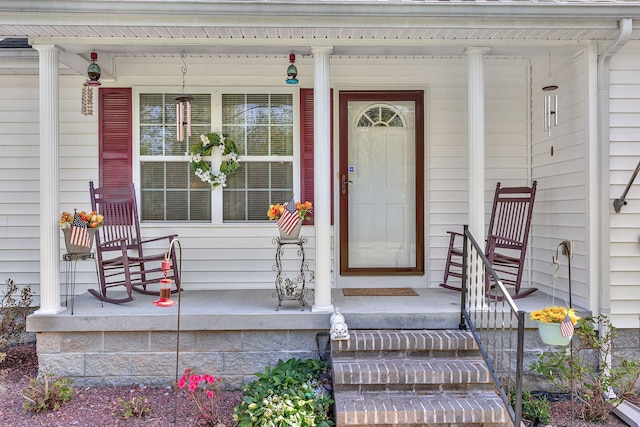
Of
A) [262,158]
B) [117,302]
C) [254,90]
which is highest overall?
[254,90]

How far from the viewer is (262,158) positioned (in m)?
4.77

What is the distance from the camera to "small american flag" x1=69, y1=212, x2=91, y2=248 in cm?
372

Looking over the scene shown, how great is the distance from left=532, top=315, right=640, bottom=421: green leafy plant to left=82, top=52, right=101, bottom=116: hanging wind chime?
4.22 m

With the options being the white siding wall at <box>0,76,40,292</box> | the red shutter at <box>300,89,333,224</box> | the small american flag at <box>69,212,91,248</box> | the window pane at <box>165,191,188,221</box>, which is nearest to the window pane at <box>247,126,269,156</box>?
the red shutter at <box>300,89,333,224</box>

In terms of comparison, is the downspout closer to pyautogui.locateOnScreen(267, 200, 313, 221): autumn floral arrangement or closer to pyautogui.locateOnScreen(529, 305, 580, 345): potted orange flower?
pyautogui.locateOnScreen(529, 305, 580, 345): potted orange flower

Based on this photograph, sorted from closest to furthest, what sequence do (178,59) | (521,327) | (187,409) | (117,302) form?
(521,327), (187,409), (117,302), (178,59)

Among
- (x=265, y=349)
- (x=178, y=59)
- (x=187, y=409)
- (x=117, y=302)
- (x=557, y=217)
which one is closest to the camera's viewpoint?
(x=187, y=409)

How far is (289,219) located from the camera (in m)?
3.82

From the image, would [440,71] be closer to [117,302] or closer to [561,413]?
[561,413]

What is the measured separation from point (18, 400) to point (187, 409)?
1.33m

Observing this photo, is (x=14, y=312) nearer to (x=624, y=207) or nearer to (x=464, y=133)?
(x=464, y=133)

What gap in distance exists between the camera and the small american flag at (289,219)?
3.82m

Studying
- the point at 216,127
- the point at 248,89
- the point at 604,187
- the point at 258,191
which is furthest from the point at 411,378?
the point at 248,89

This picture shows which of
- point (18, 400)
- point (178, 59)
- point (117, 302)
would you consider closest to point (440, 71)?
point (178, 59)
